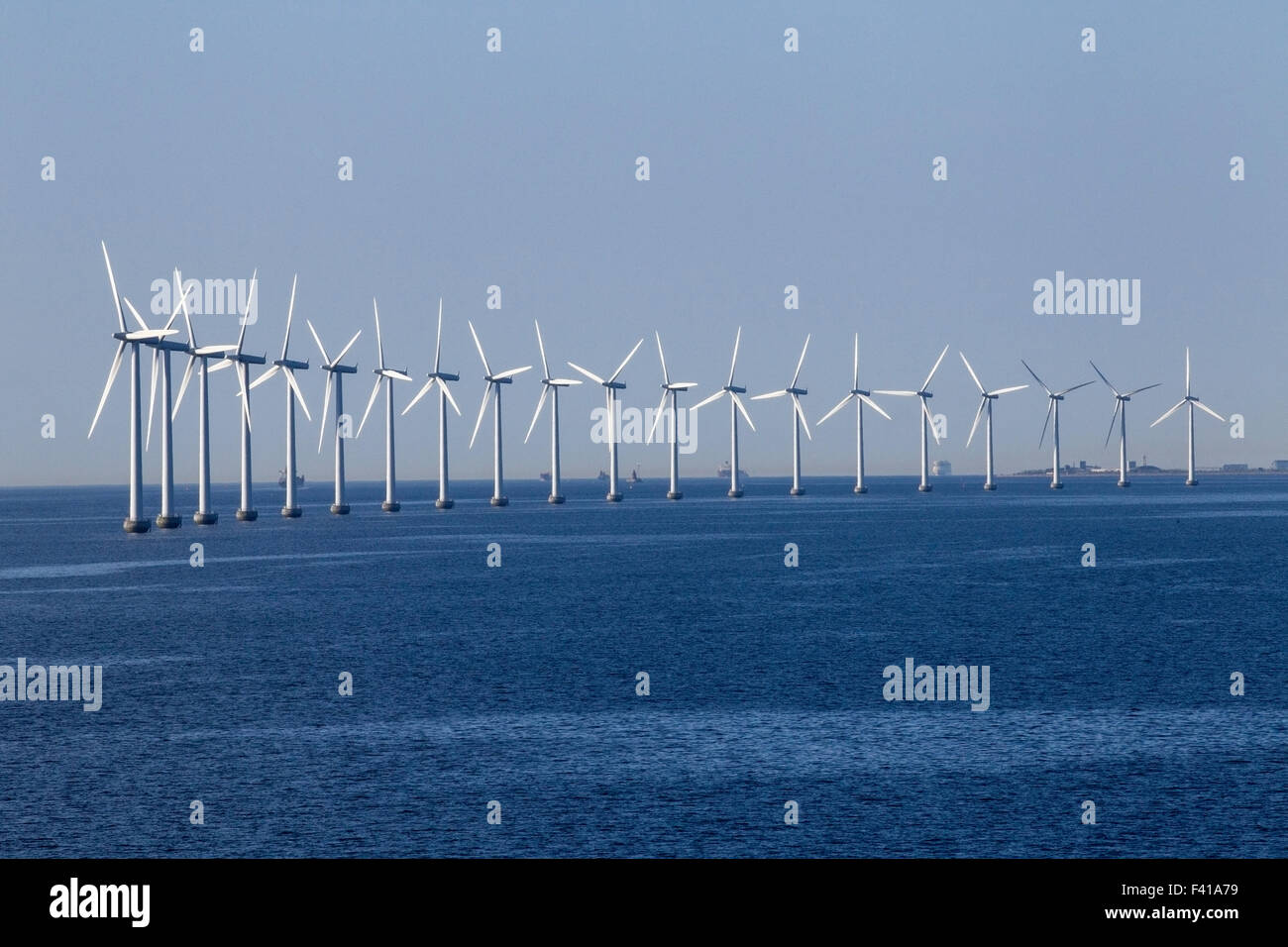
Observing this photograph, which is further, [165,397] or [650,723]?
[165,397]

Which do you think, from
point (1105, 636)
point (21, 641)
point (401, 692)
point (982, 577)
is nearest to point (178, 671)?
point (401, 692)

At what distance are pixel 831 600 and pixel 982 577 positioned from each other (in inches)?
991

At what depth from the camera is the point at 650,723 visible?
173ft

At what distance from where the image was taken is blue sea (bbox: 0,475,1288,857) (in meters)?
36.8

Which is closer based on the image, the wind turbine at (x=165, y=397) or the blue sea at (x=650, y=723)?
the blue sea at (x=650, y=723)

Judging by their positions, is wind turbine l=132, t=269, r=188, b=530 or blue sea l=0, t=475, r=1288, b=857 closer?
blue sea l=0, t=475, r=1288, b=857

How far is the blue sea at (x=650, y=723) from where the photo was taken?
3678 cm

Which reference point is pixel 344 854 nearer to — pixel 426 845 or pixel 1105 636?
pixel 426 845

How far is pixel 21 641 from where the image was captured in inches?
3273

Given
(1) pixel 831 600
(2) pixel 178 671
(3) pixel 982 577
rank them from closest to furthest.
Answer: (2) pixel 178 671
(1) pixel 831 600
(3) pixel 982 577

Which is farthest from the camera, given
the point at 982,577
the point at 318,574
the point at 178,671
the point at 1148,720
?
the point at 318,574
